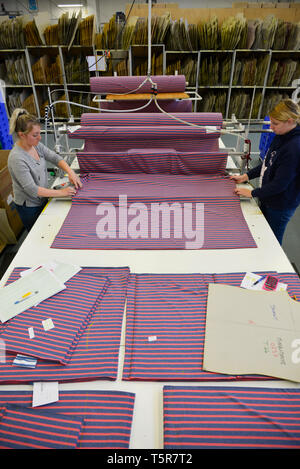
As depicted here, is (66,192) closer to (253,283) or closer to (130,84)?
(253,283)

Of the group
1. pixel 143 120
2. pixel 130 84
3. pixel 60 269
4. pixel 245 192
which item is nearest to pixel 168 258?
pixel 60 269

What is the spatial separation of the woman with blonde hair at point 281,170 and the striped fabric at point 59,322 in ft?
3.87

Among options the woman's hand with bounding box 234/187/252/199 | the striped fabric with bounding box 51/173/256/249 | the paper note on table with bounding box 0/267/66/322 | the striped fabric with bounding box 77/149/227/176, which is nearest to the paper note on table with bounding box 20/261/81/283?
the paper note on table with bounding box 0/267/66/322

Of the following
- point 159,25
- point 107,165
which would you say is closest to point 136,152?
point 107,165

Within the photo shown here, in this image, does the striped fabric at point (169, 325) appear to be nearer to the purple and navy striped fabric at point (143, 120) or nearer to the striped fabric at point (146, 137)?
the striped fabric at point (146, 137)

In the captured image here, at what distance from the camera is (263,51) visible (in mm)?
4965

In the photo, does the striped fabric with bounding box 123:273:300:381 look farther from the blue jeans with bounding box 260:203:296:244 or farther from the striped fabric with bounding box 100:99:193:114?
the striped fabric with bounding box 100:99:193:114

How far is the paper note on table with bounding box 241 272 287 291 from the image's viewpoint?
4.46ft

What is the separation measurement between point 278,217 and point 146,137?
1.18m

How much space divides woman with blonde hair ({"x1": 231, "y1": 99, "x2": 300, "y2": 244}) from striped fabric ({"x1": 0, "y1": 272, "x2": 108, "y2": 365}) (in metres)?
1.18

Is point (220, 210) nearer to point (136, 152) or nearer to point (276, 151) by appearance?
point (276, 151)

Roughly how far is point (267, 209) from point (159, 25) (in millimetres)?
4215

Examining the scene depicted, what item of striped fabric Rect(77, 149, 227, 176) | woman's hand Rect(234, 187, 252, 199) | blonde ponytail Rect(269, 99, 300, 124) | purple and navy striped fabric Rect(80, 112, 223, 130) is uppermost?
blonde ponytail Rect(269, 99, 300, 124)

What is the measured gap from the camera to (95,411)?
36.8 inches
